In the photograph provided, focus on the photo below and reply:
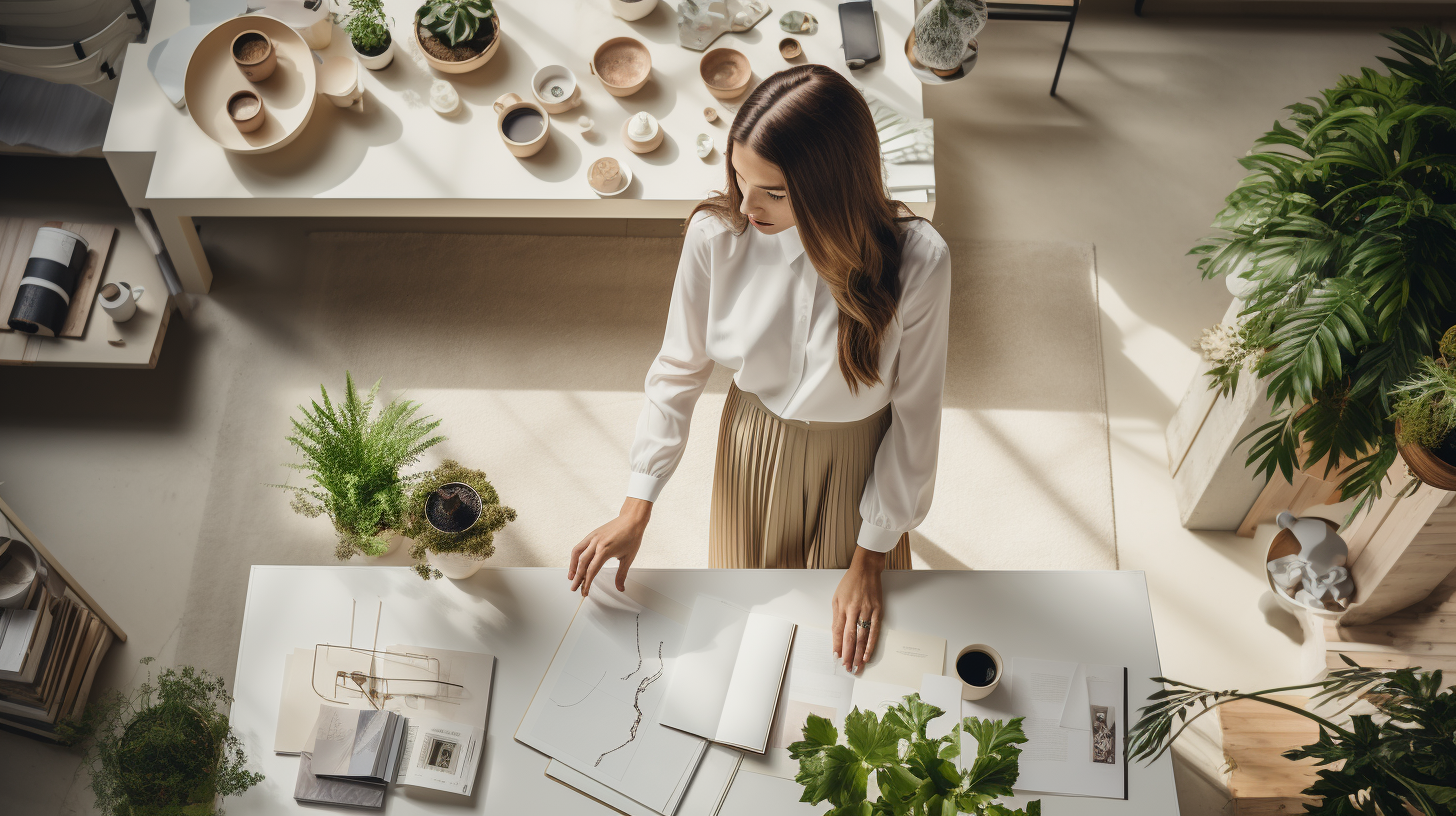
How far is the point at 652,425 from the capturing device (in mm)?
1761

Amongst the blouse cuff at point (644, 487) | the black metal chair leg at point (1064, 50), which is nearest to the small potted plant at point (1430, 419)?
the blouse cuff at point (644, 487)

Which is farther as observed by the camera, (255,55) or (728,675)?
(255,55)

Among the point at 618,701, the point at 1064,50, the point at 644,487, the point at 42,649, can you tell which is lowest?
the point at 42,649

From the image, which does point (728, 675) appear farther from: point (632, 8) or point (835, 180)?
point (632, 8)

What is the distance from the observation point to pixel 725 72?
2.98m

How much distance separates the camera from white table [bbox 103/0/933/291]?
2.81 metres

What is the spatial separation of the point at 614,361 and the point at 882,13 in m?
1.40

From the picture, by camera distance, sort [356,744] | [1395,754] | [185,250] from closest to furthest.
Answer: [1395,754] → [356,744] → [185,250]

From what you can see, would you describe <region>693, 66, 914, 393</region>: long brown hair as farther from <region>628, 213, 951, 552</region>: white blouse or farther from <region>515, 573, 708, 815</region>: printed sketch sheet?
<region>515, 573, 708, 815</region>: printed sketch sheet

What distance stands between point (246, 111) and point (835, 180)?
2.23 meters

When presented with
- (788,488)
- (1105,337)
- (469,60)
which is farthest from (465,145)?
(1105,337)

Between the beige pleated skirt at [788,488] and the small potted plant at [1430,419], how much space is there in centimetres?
88

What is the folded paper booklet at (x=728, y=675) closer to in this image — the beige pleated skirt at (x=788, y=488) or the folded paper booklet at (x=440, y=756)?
the beige pleated skirt at (x=788, y=488)

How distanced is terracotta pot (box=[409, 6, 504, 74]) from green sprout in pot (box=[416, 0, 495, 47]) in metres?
0.03
